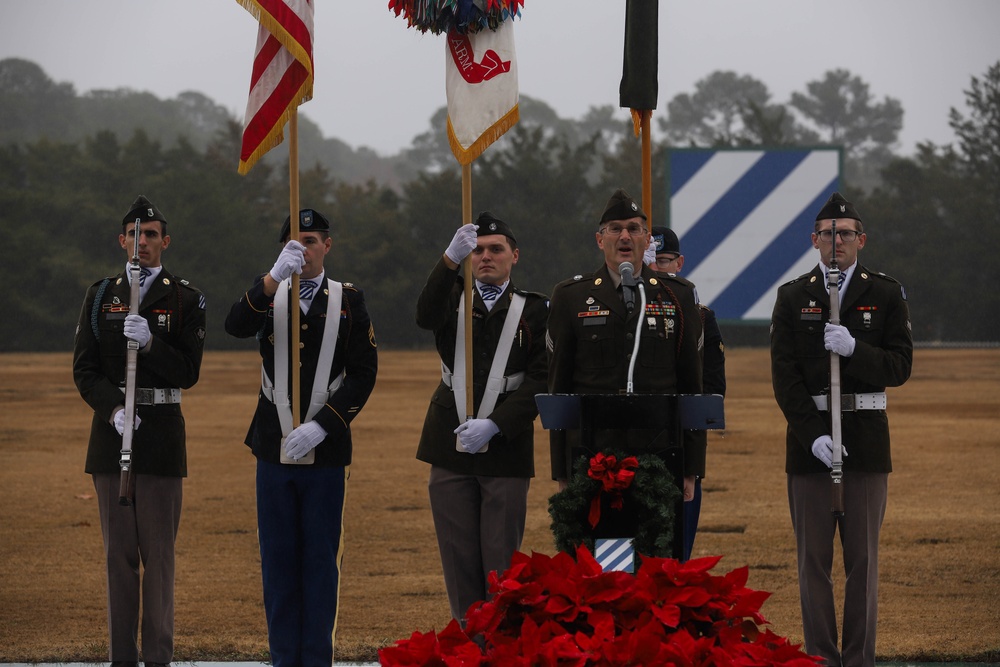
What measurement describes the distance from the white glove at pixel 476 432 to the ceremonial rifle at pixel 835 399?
129cm

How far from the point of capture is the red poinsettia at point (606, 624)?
3.05m

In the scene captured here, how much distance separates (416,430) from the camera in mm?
19250

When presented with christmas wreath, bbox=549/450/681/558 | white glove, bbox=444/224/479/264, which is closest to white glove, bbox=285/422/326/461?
white glove, bbox=444/224/479/264

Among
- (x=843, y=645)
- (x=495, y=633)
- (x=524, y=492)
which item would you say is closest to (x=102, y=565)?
(x=524, y=492)

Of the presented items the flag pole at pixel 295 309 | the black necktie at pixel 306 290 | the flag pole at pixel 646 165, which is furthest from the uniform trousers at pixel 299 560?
the flag pole at pixel 646 165

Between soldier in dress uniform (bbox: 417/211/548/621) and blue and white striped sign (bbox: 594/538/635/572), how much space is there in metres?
1.08

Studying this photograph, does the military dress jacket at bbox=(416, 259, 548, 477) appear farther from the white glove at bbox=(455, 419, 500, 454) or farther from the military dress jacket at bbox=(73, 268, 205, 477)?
the military dress jacket at bbox=(73, 268, 205, 477)

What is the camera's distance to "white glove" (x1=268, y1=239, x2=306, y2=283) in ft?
16.0

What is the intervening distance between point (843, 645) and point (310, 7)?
3.35 m

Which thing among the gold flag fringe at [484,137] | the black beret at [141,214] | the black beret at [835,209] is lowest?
the black beret at [835,209]

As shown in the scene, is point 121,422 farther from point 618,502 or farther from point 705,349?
point 705,349

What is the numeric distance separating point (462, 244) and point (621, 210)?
2.37 ft

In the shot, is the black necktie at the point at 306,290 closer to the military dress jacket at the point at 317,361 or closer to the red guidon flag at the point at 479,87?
the military dress jacket at the point at 317,361

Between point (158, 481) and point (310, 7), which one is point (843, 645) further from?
point (310, 7)
